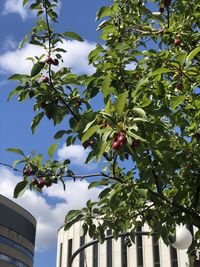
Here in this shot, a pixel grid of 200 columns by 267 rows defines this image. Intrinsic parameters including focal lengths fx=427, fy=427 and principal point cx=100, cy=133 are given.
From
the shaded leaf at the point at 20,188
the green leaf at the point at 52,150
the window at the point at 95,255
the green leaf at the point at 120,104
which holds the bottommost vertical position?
the shaded leaf at the point at 20,188

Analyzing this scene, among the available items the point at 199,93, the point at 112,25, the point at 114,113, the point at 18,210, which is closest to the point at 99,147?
the point at 114,113

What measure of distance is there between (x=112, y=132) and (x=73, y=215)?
209cm

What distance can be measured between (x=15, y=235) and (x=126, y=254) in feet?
140

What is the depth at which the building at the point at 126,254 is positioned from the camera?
51.5 meters

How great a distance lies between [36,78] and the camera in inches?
205

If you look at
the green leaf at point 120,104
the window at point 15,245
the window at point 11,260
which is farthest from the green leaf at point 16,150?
the window at point 11,260

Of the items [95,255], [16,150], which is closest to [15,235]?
[95,255]

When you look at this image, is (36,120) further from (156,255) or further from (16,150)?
(156,255)

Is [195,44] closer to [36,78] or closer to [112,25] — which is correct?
[112,25]

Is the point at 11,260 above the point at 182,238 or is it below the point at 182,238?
above

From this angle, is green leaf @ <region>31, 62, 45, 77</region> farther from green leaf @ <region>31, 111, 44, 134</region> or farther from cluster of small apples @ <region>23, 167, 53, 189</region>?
cluster of small apples @ <region>23, 167, 53, 189</region>

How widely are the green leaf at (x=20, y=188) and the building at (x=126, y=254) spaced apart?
146ft

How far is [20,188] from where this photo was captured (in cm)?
478

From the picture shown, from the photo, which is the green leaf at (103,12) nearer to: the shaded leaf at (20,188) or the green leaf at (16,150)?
the green leaf at (16,150)
